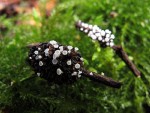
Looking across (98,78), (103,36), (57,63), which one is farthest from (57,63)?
(103,36)

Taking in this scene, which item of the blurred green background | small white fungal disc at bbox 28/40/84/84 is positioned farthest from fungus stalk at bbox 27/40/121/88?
the blurred green background

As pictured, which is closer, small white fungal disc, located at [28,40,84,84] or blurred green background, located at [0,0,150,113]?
small white fungal disc, located at [28,40,84,84]

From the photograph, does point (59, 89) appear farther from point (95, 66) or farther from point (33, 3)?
point (33, 3)

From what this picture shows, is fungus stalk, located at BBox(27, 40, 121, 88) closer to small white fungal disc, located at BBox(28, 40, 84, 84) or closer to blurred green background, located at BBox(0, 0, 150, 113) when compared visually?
small white fungal disc, located at BBox(28, 40, 84, 84)

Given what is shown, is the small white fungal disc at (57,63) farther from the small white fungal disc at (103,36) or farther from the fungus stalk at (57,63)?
the small white fungal disc at (103,36)

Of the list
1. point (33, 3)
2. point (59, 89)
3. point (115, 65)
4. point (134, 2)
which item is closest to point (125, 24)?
point (134, 2)

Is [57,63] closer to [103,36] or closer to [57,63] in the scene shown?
[57,63]

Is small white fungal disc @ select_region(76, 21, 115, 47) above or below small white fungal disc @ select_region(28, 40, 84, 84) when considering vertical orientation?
above

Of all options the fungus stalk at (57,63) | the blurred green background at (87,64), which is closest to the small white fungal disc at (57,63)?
the fungus stalk at (57,63)
